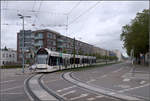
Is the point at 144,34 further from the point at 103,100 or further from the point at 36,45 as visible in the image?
the point at 36,45

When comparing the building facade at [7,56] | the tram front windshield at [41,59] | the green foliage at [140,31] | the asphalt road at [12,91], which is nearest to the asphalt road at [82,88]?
the asphalt road at [12,91]

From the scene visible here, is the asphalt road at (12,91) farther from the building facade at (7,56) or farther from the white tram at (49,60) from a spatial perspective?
the building facade at (7,56)

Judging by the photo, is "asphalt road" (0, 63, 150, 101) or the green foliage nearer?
"asphalt road" (0, 63, 150, 101)

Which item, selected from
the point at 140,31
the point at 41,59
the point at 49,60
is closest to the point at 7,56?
the point at 140,31

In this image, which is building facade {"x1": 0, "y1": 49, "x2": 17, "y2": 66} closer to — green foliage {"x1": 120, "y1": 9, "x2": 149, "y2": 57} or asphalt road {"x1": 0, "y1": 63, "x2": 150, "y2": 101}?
green foliage {"x1": 120, "y1": 9, "x2": 149, "y2": 57}

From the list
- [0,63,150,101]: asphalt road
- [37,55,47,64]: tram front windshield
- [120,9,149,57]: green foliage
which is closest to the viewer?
[0,63,150,101]: asphalt road

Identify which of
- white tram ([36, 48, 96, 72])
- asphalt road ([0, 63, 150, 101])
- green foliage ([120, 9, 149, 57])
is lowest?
asphalt road ([0, 63, 150, 101])

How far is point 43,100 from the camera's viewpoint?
27.2ft

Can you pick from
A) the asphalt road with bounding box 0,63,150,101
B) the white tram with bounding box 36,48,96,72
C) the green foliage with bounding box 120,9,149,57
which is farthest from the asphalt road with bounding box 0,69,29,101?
the green foliage with bounding box 120,9,149,57

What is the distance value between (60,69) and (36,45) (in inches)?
1836

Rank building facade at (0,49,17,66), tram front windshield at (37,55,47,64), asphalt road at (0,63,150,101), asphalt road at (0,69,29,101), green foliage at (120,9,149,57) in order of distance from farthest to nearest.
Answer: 1. building facade at (0,49,17,66)
2. green foliage at (120,9,149,57)
3. tram front windshield at (37,55,47,64)
4. asphalt road at (0,63,150,101)
5. asphalt road at (0,69,29,101)

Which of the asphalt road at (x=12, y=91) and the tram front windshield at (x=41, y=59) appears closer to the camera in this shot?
the asphalt road at (x=12, y=91)

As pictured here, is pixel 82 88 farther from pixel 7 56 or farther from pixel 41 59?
pixel 7 56

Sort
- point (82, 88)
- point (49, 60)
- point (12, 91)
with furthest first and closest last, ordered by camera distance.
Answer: point (49, 60), point (82, 88), point (12, 91)
